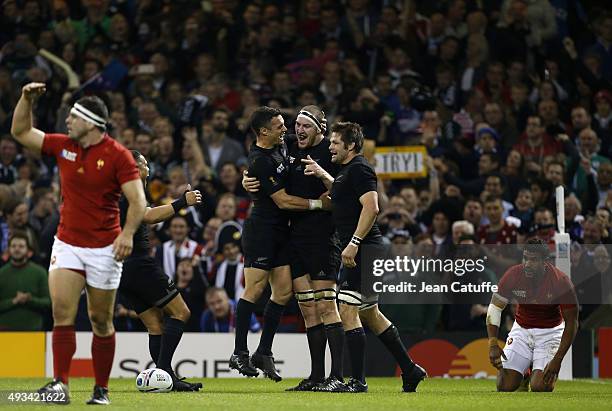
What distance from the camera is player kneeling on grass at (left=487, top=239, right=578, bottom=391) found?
13500mm

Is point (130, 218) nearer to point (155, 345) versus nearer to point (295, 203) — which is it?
Answer: point (295, 203)

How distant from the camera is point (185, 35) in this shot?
76.7 ft

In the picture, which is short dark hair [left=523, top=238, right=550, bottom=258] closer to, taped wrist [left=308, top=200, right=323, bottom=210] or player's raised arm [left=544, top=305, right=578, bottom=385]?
player's raised arm [left=544, top=305, right=578, bottom=385]

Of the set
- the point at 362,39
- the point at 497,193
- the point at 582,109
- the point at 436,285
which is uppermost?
the point at 362,39

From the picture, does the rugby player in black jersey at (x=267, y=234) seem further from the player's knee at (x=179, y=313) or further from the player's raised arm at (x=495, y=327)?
the player's raised arm at (x=495, y=327)

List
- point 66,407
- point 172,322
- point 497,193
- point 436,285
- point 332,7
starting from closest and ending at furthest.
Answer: point 66,407, point 172,322, point 436,285, point 497,193, point 332,7

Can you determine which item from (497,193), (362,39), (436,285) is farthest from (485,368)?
(362,39)

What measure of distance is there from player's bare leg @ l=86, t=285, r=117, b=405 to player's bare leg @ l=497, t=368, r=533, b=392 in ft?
17.2

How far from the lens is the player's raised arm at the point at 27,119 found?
1009 cm

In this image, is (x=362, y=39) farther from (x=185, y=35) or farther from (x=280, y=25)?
(x=185, y=35)

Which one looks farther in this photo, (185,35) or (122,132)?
(185,35)

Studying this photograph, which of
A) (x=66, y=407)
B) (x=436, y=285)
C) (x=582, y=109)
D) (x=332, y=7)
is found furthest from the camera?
(x=332, y=7)

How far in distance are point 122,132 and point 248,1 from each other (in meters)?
4.83

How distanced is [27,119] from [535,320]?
21.7 ft
